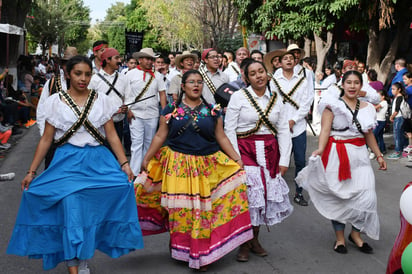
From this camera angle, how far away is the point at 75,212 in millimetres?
4094

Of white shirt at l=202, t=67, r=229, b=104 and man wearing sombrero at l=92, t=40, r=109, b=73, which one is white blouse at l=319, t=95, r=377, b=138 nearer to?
white shirt at l=202, t=67, r=229, b=104

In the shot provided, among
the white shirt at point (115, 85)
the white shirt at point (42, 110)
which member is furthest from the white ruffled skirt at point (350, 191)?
the white shirt at point (115, 85)

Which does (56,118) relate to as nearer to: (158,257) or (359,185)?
(158,257)

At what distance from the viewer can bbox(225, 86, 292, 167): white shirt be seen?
16.9 feet

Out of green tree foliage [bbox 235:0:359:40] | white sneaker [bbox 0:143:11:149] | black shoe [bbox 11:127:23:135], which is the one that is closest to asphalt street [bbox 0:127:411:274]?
white sneaker [bbox 0:143:11:149]

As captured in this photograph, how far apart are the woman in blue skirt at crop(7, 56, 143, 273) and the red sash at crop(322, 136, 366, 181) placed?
2.14 meters

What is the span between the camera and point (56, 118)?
444 cm

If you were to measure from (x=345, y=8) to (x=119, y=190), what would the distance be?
1092 centimetres

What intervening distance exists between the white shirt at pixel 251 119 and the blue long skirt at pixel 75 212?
1.27 m

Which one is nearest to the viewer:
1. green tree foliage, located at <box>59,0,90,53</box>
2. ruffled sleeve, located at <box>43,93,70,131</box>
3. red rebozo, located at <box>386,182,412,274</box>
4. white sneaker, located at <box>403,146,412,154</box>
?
red rebozo, located at <box>386,182,412,274</box>

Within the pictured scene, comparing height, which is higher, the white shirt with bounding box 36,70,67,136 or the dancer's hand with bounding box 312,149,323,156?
the white shirt with bounding box 36,70,67,136

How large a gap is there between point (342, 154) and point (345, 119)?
14.4 inches

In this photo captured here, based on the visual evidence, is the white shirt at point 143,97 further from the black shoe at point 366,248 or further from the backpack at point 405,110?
the backpack at point 405,110

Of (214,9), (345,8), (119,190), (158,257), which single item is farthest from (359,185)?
(214,9)
